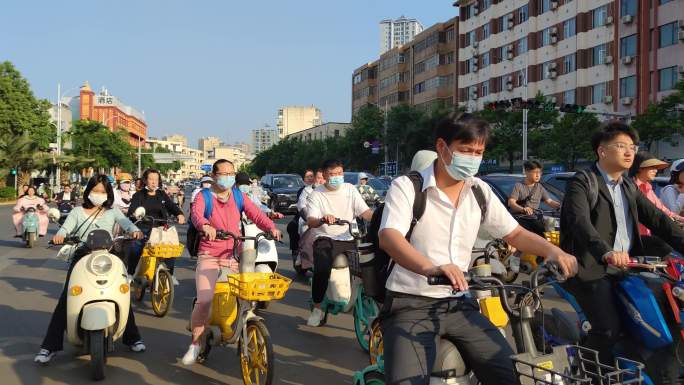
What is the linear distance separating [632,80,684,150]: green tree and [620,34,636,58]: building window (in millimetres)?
8086

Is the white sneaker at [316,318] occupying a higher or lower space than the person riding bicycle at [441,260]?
lower

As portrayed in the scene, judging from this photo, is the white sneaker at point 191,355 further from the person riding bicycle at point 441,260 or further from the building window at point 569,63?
the building window at point 569,63

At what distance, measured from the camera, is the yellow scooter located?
16.4 ft

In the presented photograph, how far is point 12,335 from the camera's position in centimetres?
730

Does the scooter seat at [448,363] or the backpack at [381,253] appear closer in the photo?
the scooter seat at [448,363]

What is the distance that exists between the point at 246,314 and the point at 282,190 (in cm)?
2349

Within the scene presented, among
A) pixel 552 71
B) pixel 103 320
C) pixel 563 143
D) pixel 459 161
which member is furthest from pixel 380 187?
pixel 552 71

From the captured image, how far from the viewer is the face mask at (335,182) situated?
718 cm

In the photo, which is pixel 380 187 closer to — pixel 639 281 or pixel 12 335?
pixel 12 335

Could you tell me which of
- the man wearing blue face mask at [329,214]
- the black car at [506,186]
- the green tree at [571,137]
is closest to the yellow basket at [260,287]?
the man wearing blue face mask at [329,214]

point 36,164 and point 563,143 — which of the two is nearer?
point 563,143

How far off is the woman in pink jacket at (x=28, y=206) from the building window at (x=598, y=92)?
35.0 m

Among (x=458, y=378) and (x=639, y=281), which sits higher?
(x=639, y=281)

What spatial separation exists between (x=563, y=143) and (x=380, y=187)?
51.7 ft
